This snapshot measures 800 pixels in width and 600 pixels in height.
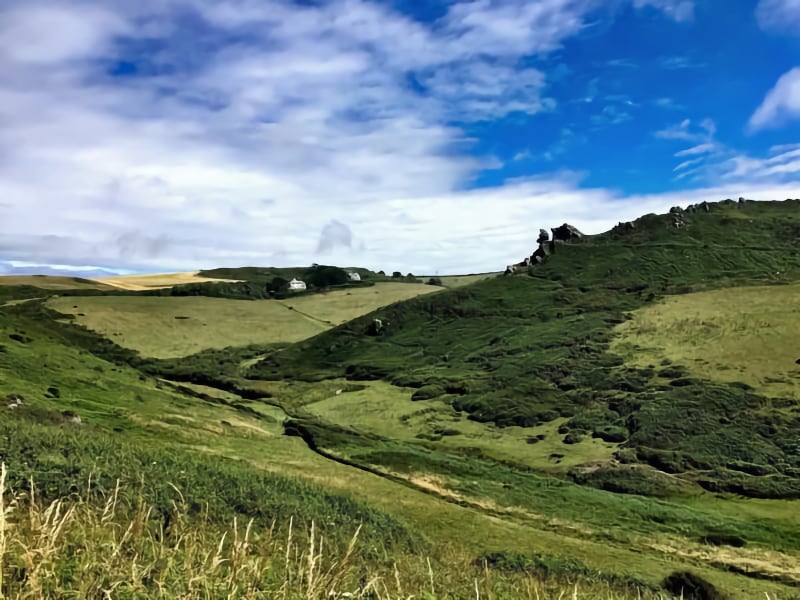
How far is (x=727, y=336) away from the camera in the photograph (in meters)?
89.5

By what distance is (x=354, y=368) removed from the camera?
115938mm

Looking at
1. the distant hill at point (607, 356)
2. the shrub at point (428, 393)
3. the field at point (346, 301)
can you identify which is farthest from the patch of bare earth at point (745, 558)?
the field at point (346, 301)

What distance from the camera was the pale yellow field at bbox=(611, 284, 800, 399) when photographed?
76.5 meters

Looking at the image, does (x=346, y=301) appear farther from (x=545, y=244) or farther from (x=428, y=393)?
(x=428, y=393)

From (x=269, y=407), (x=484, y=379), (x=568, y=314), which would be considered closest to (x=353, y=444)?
(x=269, y=407)

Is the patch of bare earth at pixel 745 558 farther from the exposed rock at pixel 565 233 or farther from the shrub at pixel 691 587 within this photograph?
the exposed rock at pixel 565 233

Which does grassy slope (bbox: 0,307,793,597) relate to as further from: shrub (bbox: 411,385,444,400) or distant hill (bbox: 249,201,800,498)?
shrub (bbox: 411,385,444,400)

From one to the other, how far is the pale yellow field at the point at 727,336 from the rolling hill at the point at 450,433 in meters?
0.53

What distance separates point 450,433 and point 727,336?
4453 cm

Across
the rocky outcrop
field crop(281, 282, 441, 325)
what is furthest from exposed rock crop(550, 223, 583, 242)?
field crop(281, 282, 441, 325)

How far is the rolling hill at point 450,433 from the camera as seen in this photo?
38.0ft

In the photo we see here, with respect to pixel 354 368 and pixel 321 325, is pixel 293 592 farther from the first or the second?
pixel 321 325

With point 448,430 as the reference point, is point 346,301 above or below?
above

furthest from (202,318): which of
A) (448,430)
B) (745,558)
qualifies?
(745,558)
